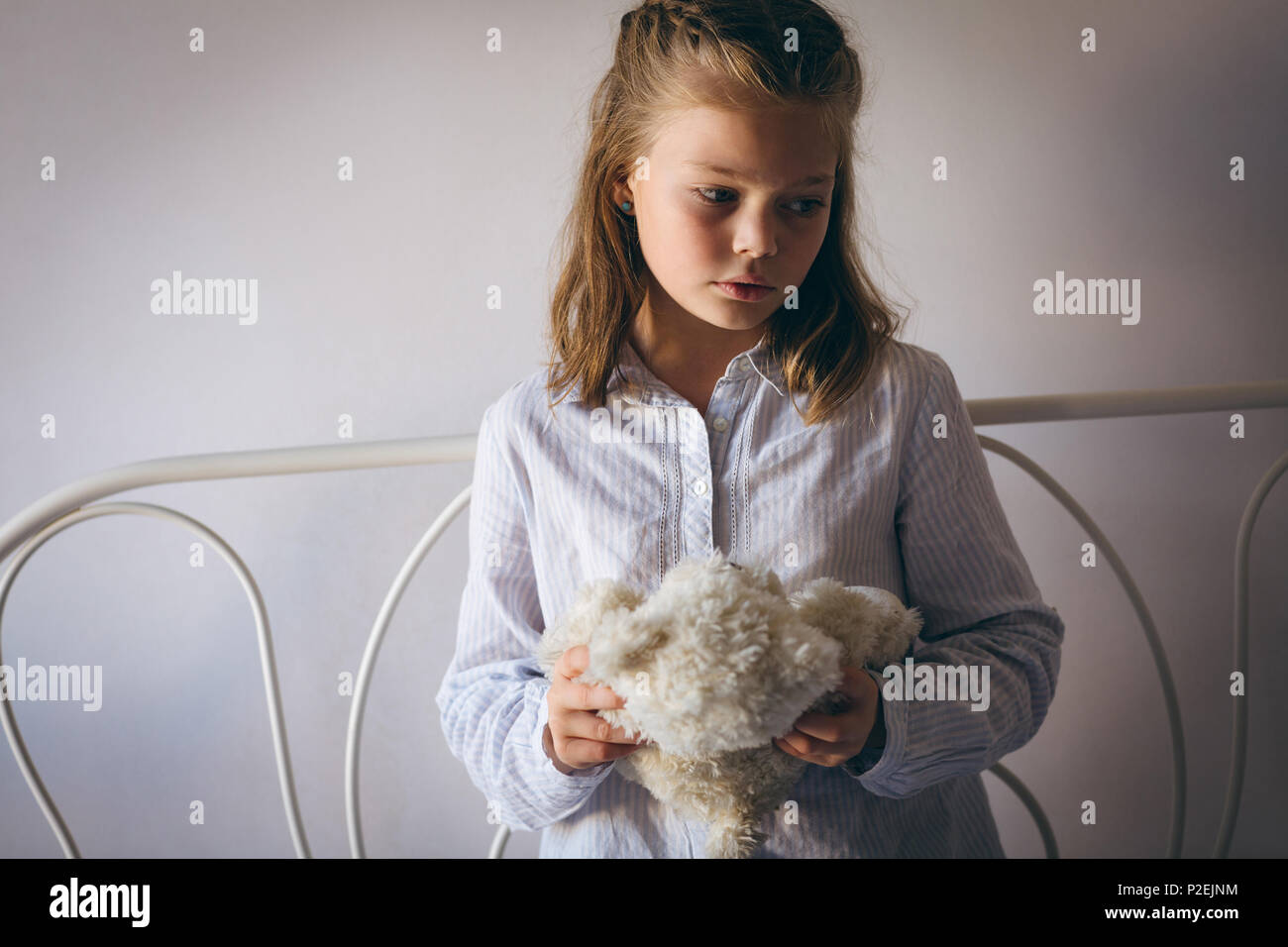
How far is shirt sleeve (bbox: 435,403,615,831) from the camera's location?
606mm

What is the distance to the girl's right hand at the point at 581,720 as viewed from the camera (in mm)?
495

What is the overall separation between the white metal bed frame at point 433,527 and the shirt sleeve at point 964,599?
148 millimetres

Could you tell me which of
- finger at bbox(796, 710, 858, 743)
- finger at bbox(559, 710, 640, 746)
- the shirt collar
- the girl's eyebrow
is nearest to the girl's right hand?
finger at bbox(559, 710, 640, 746)

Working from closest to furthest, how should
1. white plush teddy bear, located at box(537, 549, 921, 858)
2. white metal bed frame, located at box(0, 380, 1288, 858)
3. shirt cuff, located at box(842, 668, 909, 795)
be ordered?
white plush teddy bear, located at box(537, 549, 921, 858), shirt cuff, located at box(842, 668, 909, 795), white metal bed frame, located at box(0, 380, 1288, 858)

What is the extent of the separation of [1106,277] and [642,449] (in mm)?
474

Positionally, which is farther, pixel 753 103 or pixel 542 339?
pixel 542 339

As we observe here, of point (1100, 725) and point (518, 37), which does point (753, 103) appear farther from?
point (1100, 725)

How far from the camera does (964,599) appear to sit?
62cm

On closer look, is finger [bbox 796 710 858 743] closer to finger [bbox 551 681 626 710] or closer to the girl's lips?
finger [bbox 551 681 626 710]

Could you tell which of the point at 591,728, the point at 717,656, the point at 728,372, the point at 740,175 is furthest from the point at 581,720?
the point at 740,175

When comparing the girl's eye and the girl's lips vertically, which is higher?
the girl's eye

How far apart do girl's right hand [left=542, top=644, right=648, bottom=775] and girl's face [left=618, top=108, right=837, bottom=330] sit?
28 cm

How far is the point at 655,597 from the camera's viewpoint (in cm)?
46
